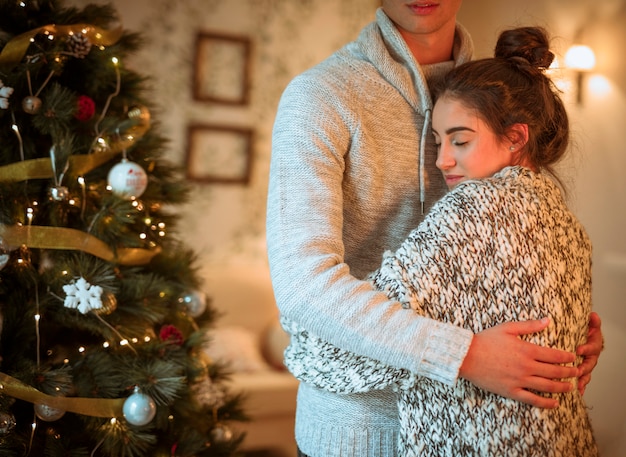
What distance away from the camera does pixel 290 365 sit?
3.92 ft

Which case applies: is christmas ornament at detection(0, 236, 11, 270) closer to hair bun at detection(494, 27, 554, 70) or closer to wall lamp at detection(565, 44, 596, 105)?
hair bun at detection(494, 27, 554, 70)

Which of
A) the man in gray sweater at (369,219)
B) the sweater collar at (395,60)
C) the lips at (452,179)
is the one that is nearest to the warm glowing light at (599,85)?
the man in gray sweater at (369,219)

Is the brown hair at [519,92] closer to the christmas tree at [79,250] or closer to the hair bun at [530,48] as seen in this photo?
the hair bun at [530,48]

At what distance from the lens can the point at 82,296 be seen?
1547 mm

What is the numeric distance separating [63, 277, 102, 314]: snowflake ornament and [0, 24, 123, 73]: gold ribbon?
512mm

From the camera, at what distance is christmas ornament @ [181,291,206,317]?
1873 millimetres

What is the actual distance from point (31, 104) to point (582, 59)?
2271 mm

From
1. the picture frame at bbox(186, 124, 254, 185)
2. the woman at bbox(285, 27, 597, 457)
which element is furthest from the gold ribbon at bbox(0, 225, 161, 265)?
the picture frame at bbox(186, 124, 254, 185)

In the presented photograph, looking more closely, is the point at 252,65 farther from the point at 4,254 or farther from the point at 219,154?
the point at 4,254

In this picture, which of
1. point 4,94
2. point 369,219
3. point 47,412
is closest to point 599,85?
point 369,219

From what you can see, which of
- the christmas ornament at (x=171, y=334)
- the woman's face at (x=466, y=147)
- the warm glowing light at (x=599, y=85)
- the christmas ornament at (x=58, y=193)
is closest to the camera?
the woman's face at (x=466, y=147)

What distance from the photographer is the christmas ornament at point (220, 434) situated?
1971 millimetres

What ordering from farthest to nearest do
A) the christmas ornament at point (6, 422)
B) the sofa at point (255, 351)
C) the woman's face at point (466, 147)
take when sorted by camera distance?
the sofa at point (255, 351) → the christmas ornament at point (6, 422) → the woman's face at point (466, 147)

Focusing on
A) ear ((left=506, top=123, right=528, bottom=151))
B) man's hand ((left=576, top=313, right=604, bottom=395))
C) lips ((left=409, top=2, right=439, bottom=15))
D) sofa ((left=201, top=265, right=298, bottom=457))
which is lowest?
sofa ((left=201, top=265, right=298, bottom=457))
